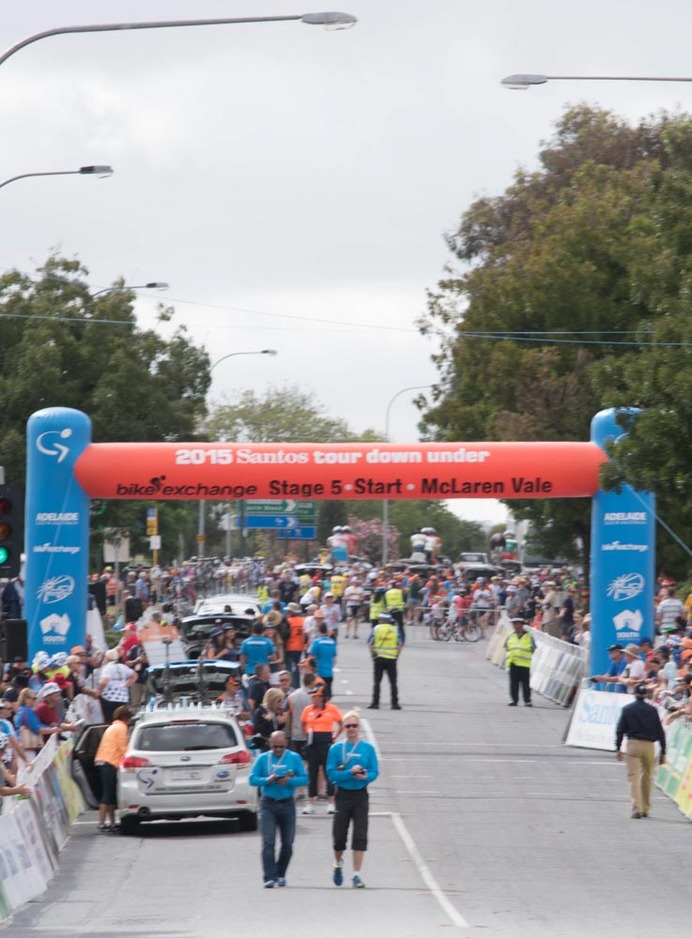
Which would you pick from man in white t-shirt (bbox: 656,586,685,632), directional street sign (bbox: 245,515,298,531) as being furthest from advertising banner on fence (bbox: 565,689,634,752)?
directional street sign (bbox: 245,515,298,531)

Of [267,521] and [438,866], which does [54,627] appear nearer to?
[438,866]

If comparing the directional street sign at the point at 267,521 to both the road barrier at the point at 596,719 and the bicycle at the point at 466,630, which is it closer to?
the bicycle at the point at 466,630

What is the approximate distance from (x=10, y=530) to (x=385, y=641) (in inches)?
541

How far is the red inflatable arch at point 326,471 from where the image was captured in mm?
29344

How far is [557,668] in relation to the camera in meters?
35.2

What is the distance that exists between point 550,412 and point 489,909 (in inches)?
1226

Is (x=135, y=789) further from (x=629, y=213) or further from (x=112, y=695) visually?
(x=629, y=213)

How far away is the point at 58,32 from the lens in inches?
725

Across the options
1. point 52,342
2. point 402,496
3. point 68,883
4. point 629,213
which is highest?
point 629,213

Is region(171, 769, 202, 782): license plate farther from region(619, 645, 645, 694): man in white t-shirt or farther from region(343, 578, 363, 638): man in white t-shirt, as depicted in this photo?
region(343, 578, 363, 638): man in white t-shirt

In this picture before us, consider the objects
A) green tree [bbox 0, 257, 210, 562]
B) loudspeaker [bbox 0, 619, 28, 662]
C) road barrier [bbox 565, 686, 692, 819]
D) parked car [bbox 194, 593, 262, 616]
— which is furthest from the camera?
green tree [bbox 0, 257, 210, 562]

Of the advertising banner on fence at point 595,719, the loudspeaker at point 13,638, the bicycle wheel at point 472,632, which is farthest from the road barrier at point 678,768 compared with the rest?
the bicycle wheel at point 472,632

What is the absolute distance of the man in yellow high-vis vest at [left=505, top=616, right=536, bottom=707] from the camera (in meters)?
31.5

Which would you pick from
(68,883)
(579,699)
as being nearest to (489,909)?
(68,883)
